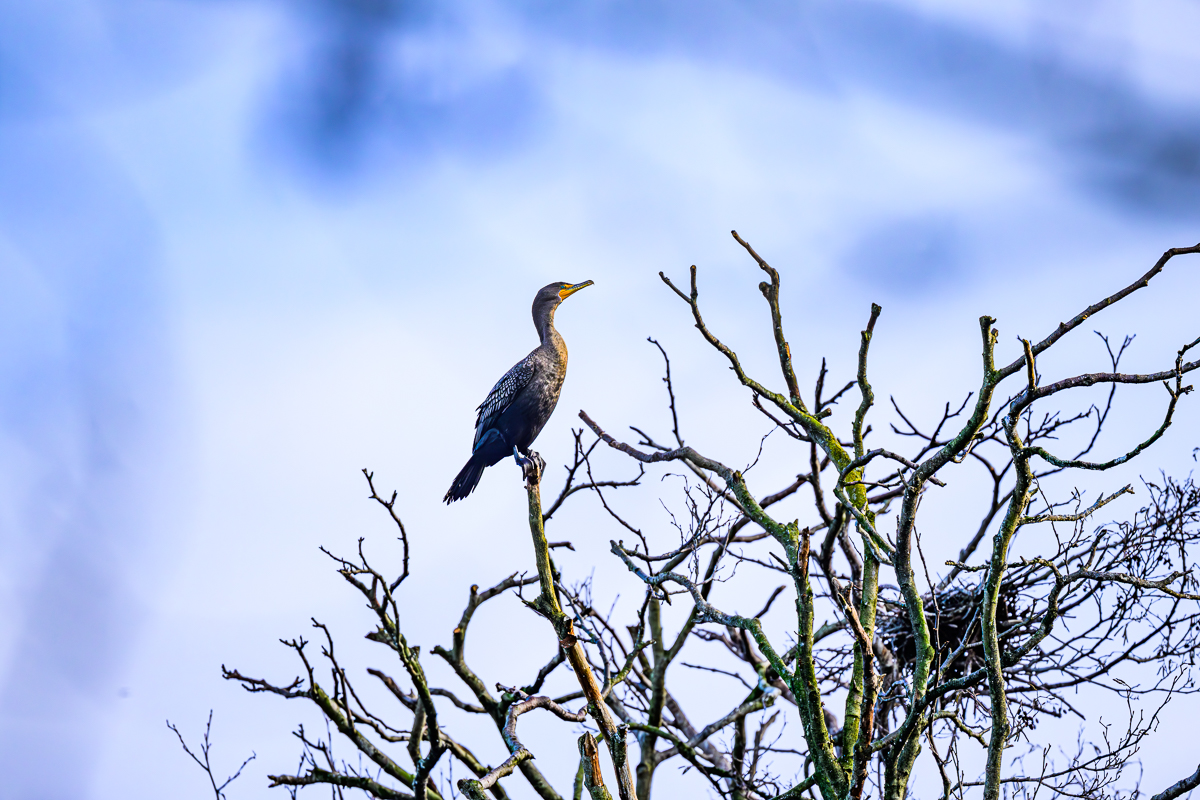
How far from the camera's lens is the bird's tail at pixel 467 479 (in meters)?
7.41

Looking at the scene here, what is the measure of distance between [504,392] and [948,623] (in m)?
3.87

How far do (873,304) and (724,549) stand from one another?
1.68 m

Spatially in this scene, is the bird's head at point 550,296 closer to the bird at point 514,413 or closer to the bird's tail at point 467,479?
the bird at point 514,413

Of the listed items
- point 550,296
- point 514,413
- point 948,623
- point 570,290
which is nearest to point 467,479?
point 514,413

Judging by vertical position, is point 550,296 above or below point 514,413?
above

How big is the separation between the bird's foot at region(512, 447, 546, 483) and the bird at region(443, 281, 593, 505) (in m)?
0.15

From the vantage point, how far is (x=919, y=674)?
4629 millimetres

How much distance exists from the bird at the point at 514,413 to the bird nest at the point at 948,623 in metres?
3.02

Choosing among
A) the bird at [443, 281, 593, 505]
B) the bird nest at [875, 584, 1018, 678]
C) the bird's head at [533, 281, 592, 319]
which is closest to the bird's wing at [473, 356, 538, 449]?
the bird at [443, 281, 593, 505]

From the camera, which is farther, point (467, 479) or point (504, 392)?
point (504, 392)

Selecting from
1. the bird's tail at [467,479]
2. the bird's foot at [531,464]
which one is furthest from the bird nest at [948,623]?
the bird's tail at [467,479]

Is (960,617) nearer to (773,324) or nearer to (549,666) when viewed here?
(773,324)

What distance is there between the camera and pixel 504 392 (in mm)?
7684

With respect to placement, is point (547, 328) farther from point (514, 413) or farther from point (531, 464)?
point (531, 464)
